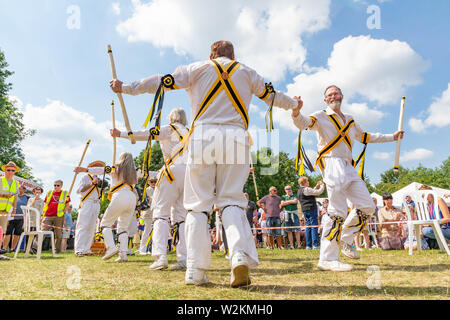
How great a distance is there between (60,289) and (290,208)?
9.00 meters

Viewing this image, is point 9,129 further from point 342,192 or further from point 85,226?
point 342,192

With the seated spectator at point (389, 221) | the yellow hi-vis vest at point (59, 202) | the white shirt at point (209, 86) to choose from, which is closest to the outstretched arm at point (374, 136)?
the white shirt at point (209, 86)

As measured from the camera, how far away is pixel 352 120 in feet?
15.5

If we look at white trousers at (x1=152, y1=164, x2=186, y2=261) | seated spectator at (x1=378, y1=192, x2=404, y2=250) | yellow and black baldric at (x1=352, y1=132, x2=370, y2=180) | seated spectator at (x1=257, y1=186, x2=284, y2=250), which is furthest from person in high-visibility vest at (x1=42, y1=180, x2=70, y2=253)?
seated spectator at (x1=378, y1=192, x2=404, y2=250)

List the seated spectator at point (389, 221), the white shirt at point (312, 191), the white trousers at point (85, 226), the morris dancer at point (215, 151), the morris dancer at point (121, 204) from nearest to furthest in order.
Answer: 1. the morris dancer at point (215, 151)
2. the morris dancer at point (121, 204)
3. the white trousers at point (85, 226)
4. the seated spectator at point (389, 221)
5. the white shirt at point (312, 191)

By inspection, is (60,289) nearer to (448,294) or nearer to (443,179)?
(448,294)

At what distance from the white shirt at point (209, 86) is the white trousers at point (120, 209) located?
11.4 feet

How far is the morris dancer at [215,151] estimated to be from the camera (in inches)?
115

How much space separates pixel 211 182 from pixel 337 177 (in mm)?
2022

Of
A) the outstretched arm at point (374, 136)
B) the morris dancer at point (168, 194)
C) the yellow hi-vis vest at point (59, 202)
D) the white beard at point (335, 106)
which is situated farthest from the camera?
the yellow hi-vis vest at point (59, 202)

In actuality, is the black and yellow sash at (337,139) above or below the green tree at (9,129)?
below

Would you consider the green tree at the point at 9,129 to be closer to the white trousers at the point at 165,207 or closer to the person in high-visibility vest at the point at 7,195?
the person in high-visibility vest at the point at 7,195

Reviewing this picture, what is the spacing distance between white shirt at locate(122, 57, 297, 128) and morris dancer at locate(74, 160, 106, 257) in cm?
610

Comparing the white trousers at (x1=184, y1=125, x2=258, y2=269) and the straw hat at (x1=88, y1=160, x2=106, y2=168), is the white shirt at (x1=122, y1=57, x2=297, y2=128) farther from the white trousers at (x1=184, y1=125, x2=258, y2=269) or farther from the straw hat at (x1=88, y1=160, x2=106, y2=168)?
the straw hat at (x1=88, y1=160, x2=106, y2=168)
